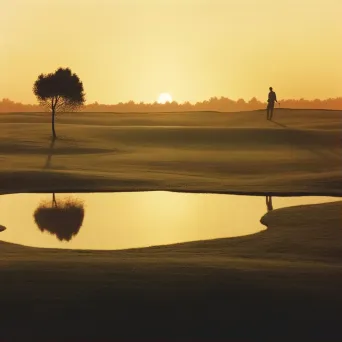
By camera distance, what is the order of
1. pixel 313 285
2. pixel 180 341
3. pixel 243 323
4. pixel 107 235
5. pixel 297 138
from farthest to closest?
pixel 297 138 < pixel 107 235 < pixel 313 285 < pixel 243 323 < pixel 180 341

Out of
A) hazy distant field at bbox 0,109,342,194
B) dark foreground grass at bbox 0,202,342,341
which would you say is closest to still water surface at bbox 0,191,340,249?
hazy distant field at bbox 0,109,342,194

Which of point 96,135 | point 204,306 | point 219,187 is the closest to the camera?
point 204,306

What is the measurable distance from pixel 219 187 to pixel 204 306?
28504 mm

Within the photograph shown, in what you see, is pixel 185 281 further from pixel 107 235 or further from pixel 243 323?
pixel 107 235

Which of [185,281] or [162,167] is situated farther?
[162,167]

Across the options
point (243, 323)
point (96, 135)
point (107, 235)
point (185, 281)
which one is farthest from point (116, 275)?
point (96, 135)

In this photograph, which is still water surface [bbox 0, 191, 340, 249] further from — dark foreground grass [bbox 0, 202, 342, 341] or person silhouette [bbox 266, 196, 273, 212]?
dark foreground grass [bbox 0, 202, 342, 341]

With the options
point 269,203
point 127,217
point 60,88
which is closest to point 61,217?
point 127,217

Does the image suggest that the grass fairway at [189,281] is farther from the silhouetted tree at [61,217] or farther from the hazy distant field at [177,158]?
the silhouetted tree at [61,217]

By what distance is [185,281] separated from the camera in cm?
1717

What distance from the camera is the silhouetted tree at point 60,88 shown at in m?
83.1

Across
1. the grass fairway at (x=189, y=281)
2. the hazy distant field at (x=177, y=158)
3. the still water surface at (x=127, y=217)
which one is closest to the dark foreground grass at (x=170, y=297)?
A: the grass fairway at (x=189, y=281)

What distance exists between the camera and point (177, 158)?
62750 millimetres

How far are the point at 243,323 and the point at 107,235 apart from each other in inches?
559
